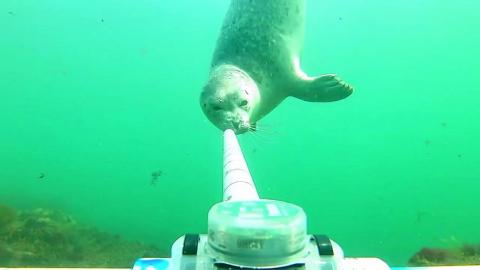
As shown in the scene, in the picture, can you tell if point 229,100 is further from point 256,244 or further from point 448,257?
point 448,257

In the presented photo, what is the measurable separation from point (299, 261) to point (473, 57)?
34168 millimetres

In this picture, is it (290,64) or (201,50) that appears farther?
(201,50)

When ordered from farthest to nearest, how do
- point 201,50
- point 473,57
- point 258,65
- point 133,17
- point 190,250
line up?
1. point 473,57
2. point 201,50
3. point 133,17
4. point 258,65
5. point 190,250

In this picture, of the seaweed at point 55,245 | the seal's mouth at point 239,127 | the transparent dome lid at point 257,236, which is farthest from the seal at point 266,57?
the seaweed at point 55,245

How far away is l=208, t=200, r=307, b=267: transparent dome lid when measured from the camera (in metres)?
0.87

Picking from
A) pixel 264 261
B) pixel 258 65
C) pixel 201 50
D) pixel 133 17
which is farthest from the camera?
pixel 201 50

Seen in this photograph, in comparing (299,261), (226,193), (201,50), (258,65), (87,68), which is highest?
(201,50)

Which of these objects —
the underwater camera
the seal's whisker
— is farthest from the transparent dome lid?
the seal's whisker

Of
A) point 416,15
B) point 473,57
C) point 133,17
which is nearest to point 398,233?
point 416,15

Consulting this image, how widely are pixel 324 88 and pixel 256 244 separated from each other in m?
4.20

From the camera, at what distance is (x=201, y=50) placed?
2770cm

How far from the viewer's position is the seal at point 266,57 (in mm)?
4617

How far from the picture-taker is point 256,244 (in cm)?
87

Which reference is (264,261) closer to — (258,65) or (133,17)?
(258,65)
